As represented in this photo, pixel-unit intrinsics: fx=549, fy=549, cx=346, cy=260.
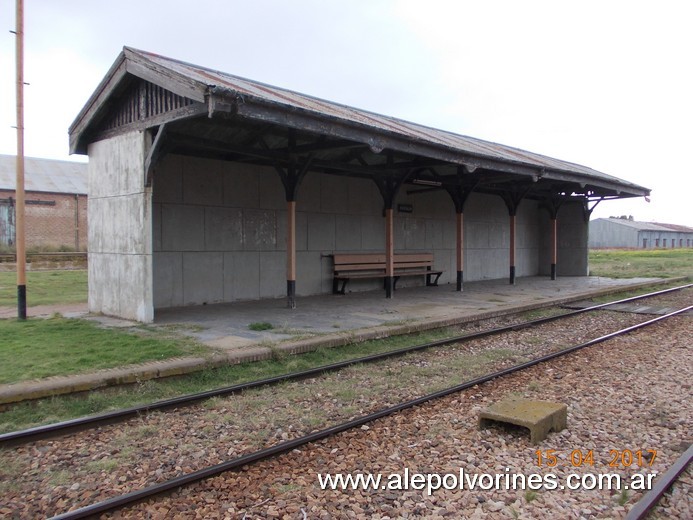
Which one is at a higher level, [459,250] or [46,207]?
[46,207]

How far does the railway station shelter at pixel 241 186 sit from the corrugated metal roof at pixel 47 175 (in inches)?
960

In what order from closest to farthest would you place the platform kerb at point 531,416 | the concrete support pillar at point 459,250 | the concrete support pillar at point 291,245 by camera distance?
the platform kerb at point 531,416
the concrete support pillar at point 291,245
the concrete support pillar at point 459,250

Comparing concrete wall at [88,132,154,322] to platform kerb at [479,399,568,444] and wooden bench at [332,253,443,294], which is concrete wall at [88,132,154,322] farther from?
platform kerb at [479,399,568,444]

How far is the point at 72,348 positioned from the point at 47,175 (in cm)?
3098

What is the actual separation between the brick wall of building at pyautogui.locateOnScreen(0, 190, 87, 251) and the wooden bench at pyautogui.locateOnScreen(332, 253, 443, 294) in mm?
22974

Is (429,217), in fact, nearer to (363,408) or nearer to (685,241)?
(363,408)

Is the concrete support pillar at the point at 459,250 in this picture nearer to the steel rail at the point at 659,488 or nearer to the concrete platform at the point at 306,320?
the concrete platform at the point at 306,320

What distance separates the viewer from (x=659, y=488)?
3432 mm

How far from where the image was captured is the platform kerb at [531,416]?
4258 millimetres

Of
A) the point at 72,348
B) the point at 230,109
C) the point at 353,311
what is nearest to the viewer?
the point at 72,348

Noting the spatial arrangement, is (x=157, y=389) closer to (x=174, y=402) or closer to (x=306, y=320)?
(x=174, y=402)

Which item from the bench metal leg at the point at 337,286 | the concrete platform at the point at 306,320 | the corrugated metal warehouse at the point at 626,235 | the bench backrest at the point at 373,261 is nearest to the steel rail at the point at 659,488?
the concrete platform at the point at 306,320

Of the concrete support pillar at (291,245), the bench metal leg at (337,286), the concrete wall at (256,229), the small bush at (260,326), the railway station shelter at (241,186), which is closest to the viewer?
the small bush at (260,326)
